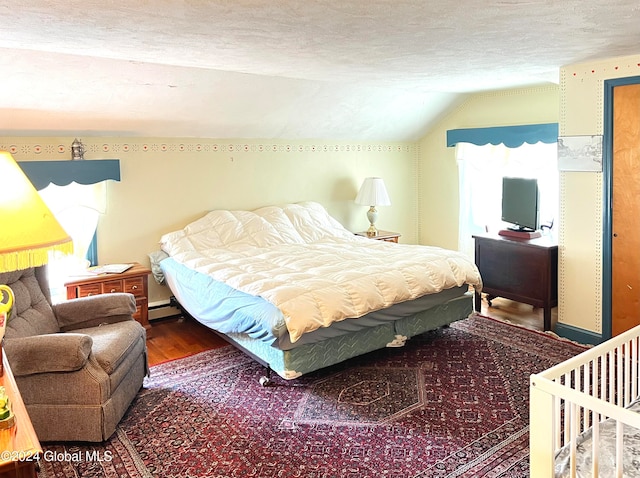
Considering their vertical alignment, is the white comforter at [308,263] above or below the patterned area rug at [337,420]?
above

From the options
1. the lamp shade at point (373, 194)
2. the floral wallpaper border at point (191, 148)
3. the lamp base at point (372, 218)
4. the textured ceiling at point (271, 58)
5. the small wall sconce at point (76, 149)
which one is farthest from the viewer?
the lamp base at point (372, 218)

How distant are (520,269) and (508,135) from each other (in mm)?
1538

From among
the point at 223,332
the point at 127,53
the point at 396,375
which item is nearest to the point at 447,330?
Result: the point at 396,375

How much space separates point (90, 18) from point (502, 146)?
4.36 m

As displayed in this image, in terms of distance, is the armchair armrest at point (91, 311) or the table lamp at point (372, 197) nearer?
the armchair armrest at point (91, 311)

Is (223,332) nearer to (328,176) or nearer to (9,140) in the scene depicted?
(9,140)

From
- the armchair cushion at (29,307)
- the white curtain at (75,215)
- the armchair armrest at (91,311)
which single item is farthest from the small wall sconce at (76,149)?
the armchair armrest at (91,311)

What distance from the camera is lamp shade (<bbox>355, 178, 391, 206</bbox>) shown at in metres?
5.87

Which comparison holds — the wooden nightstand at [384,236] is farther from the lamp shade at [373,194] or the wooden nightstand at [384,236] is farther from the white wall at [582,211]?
the white wall at [582,211]

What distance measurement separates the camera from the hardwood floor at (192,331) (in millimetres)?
4152

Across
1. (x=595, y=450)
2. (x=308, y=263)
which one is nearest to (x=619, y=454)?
(x=595, y=450)

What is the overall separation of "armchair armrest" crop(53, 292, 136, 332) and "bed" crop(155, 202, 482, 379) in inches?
24.9

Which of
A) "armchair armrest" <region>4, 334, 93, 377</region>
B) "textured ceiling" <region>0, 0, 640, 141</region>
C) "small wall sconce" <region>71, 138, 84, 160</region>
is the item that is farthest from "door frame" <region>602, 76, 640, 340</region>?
"small wall sconce" <region>71, 138, 84, 160</region>

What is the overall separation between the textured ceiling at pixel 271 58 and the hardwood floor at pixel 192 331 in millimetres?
1743
